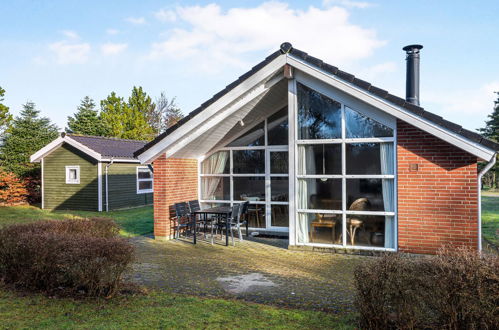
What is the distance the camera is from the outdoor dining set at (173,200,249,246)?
9836mm

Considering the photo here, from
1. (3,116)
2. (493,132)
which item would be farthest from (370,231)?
(493,132)

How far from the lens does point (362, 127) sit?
8445 mm

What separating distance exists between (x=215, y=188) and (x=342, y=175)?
4.61m

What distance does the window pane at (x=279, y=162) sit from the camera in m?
11.1

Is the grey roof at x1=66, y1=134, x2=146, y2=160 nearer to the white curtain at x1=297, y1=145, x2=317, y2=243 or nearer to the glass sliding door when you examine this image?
Result: the glass sliding door

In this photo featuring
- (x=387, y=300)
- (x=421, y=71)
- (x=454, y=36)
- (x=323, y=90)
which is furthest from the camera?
(x=454, y=36)

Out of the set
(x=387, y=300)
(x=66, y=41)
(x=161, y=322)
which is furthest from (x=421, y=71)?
(x=66, y=41)

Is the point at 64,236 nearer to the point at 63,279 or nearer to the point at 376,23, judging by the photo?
the point at 63,279

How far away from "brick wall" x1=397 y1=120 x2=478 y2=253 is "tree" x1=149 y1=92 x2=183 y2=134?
136 feet

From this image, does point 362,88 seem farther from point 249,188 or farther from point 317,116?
point 249,188

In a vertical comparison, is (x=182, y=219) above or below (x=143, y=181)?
below

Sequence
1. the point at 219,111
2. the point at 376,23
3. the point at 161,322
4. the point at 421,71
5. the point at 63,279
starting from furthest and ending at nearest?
the point at 376,23 → the point at 421,71 → the point at 219,111 → the point at 63,279 → the point at 161,322

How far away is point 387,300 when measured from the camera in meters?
4.06

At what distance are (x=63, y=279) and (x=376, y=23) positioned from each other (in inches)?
414
